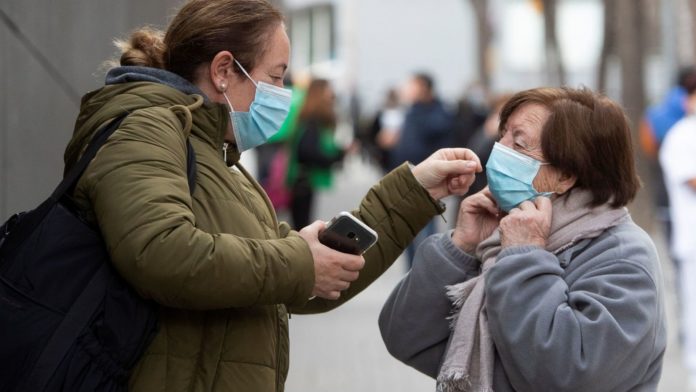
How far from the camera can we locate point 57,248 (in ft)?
10.2

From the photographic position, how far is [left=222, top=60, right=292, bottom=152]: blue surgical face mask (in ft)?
11.8

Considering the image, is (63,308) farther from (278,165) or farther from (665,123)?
(278,165)

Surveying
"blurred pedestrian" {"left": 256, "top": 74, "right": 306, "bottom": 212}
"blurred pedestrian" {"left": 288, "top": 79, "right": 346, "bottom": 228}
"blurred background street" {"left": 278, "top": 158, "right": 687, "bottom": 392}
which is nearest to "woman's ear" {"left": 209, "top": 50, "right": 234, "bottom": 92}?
"blurred background street" {"left": 278, "top": 158, "right": 687, "bottom": 392}

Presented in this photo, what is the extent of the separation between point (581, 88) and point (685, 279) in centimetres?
565

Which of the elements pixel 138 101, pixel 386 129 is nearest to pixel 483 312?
pixel 138 101

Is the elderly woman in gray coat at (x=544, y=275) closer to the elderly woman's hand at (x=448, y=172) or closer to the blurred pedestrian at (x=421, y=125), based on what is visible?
the elderly woman's hand at (x=448, y=172)

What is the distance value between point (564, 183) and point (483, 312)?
1.31 feet

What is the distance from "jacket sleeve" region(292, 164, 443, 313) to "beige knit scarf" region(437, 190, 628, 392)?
1.37ft

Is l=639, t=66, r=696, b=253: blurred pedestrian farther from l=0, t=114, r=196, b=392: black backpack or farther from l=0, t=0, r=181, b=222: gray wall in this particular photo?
l=0, t=114, r=196, b=392: black backpack

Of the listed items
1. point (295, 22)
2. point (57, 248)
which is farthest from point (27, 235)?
point (295, 22)

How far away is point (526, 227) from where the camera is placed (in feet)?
11.5

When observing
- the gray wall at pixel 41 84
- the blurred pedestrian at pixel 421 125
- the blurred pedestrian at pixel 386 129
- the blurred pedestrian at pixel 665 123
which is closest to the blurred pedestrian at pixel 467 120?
the blurred pedestrian at pixel 386 129

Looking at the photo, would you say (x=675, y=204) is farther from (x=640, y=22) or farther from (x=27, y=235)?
(x=640, y=22)

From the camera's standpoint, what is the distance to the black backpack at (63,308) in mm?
3070
